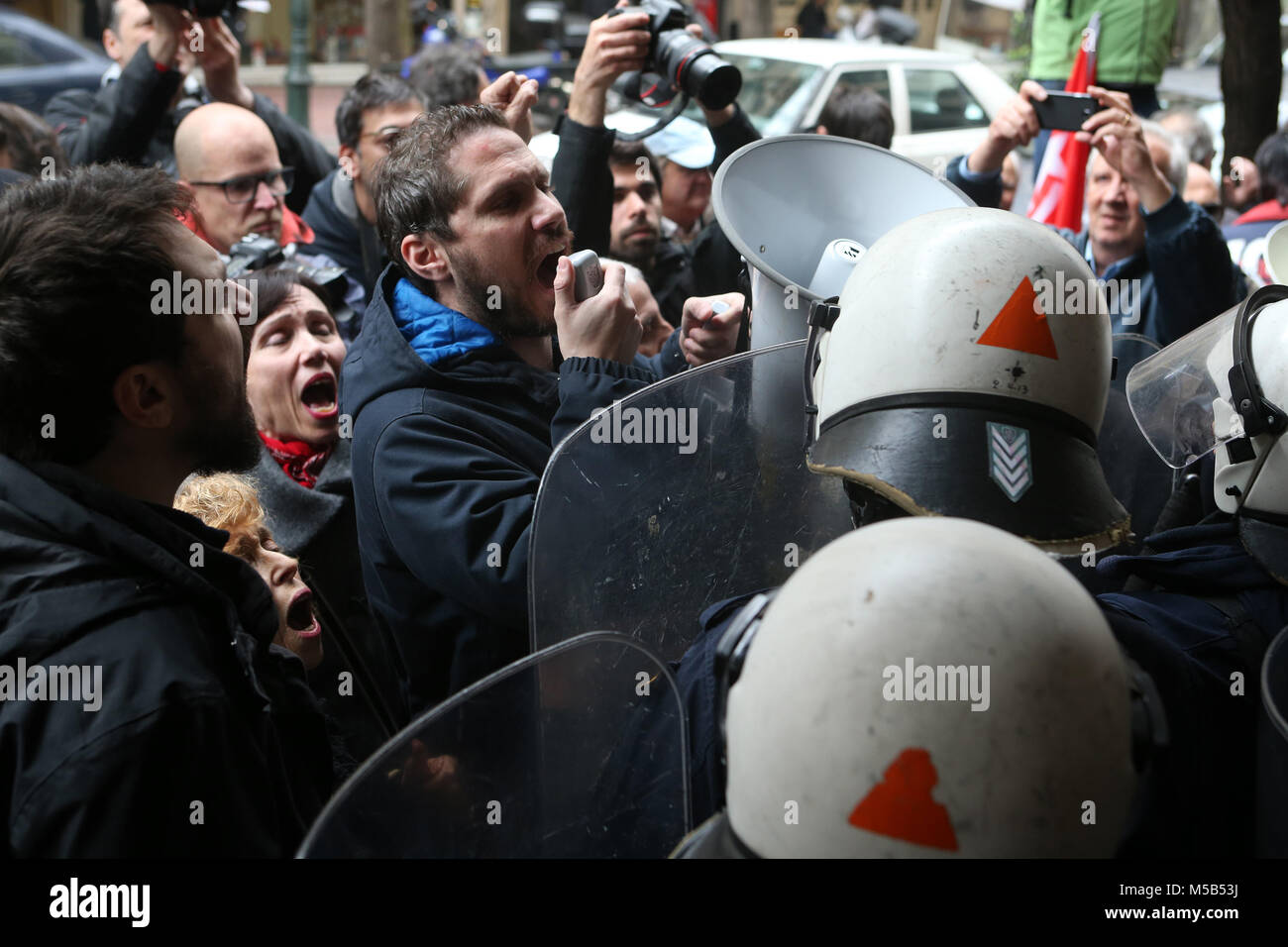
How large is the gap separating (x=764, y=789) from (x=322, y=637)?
1604 millimetres

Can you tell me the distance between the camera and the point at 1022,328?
1601mm

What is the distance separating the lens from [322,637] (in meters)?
2.50

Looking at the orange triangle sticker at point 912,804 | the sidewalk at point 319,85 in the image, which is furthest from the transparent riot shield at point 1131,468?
the sidewalk at point 319,85

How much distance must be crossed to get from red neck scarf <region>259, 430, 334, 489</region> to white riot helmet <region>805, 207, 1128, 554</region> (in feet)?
6.27

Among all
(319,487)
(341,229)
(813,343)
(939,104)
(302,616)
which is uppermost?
(939,104)

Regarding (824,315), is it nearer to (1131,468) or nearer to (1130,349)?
(1131,468)

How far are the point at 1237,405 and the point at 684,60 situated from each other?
1654 mm

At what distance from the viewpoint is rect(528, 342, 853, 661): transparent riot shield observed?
1.69 m

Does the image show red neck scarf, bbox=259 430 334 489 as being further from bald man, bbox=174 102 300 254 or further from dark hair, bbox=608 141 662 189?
dark hair, bbox=608 141 662 189

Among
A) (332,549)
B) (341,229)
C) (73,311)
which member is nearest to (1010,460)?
(73,311)

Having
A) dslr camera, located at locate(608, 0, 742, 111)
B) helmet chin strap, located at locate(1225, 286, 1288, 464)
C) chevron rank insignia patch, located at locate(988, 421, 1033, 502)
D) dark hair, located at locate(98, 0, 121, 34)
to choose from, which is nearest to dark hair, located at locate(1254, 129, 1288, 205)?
dslr camera, located at locate(608, 0, 742, 111)

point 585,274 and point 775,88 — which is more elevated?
point 775,88
